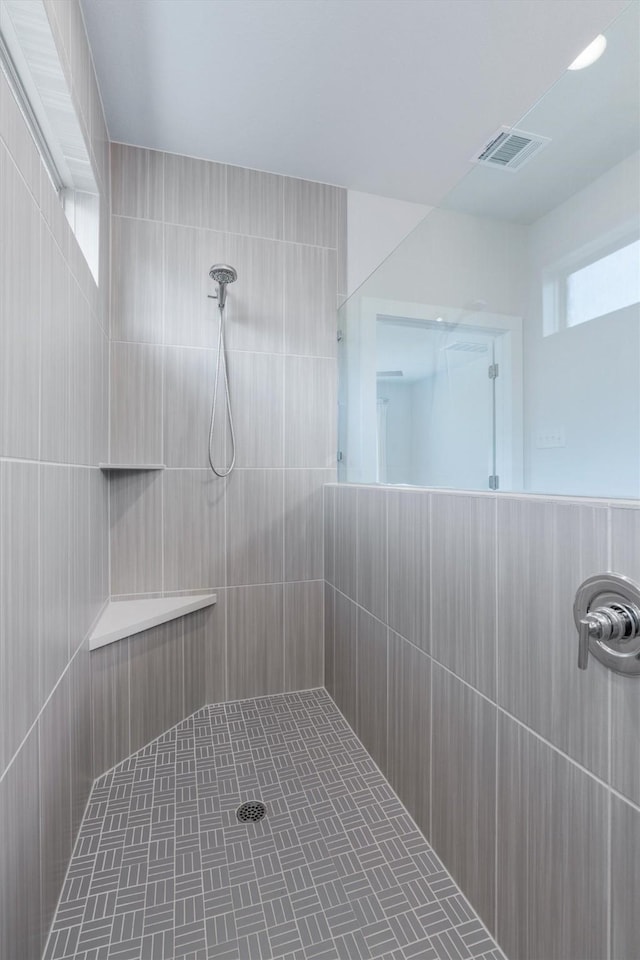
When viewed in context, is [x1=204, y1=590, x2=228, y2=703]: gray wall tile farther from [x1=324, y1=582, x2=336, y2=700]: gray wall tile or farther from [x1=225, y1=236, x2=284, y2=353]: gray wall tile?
[x1=225, y1=236, x2=284, y2=353]: gray wall tile

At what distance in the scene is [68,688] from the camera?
1237 millimetres

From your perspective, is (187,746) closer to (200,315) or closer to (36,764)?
(36,764)

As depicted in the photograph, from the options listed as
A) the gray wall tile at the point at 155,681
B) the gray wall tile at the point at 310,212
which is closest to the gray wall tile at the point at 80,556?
the gray wall tile at the point at 155,681

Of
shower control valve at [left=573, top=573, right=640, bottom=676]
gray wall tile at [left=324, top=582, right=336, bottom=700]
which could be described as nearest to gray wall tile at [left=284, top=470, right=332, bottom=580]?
gray wall tile at [left=324, top=582, right=336, bottom=700]

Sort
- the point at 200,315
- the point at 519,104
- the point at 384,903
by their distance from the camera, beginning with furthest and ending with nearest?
the point at 200,315 → the point at 519,104 → the point at 384,903

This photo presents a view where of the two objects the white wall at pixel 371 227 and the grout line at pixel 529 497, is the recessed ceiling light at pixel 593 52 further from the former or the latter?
the white wall at pixel 371 227

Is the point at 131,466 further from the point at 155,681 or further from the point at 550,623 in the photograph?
the point at 550,623

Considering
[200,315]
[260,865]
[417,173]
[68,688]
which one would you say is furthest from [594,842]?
[417,173]

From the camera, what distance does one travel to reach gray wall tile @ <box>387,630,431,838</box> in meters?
1.32

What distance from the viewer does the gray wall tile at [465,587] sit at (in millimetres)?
1052

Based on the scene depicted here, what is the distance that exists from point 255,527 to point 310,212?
157 cm

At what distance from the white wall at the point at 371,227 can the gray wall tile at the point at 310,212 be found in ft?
0.33

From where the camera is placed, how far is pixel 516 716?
960 mm

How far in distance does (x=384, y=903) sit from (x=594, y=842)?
2.05 feet
